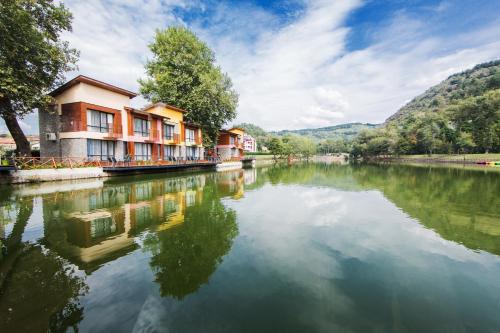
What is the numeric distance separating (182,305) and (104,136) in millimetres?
26643

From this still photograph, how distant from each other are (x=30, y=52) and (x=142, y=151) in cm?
1440

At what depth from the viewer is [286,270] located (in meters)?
5.92

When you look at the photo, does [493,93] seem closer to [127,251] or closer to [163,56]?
[163,56]

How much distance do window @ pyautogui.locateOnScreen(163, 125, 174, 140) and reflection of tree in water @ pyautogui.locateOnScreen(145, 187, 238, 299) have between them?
27261mm

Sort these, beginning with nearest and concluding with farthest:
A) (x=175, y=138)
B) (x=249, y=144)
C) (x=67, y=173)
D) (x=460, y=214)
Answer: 1. (x=460, y=214)
2. (x=67, y=173)
3. (x=175, y=138)
4. (x=249, y=144)

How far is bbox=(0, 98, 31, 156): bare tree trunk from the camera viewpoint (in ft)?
67.8

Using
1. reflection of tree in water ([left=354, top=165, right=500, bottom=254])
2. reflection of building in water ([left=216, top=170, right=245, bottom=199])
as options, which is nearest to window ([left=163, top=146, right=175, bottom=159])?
reflection of building in water ([left=216, top=170, right=245, bottom=199])

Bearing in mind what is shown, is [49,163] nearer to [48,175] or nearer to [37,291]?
[48,175]

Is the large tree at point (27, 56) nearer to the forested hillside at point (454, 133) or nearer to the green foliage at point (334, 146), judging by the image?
the forested hillside at point (454, 133)

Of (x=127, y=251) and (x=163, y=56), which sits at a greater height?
(x=163, y=56)

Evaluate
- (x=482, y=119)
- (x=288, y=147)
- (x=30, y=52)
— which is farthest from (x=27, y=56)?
(x=482, y=119)

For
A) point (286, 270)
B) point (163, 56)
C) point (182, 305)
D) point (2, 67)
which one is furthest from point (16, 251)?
point (163, 56)

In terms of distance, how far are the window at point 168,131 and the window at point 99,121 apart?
28.4 feet

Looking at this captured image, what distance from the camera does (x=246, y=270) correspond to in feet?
19.3
